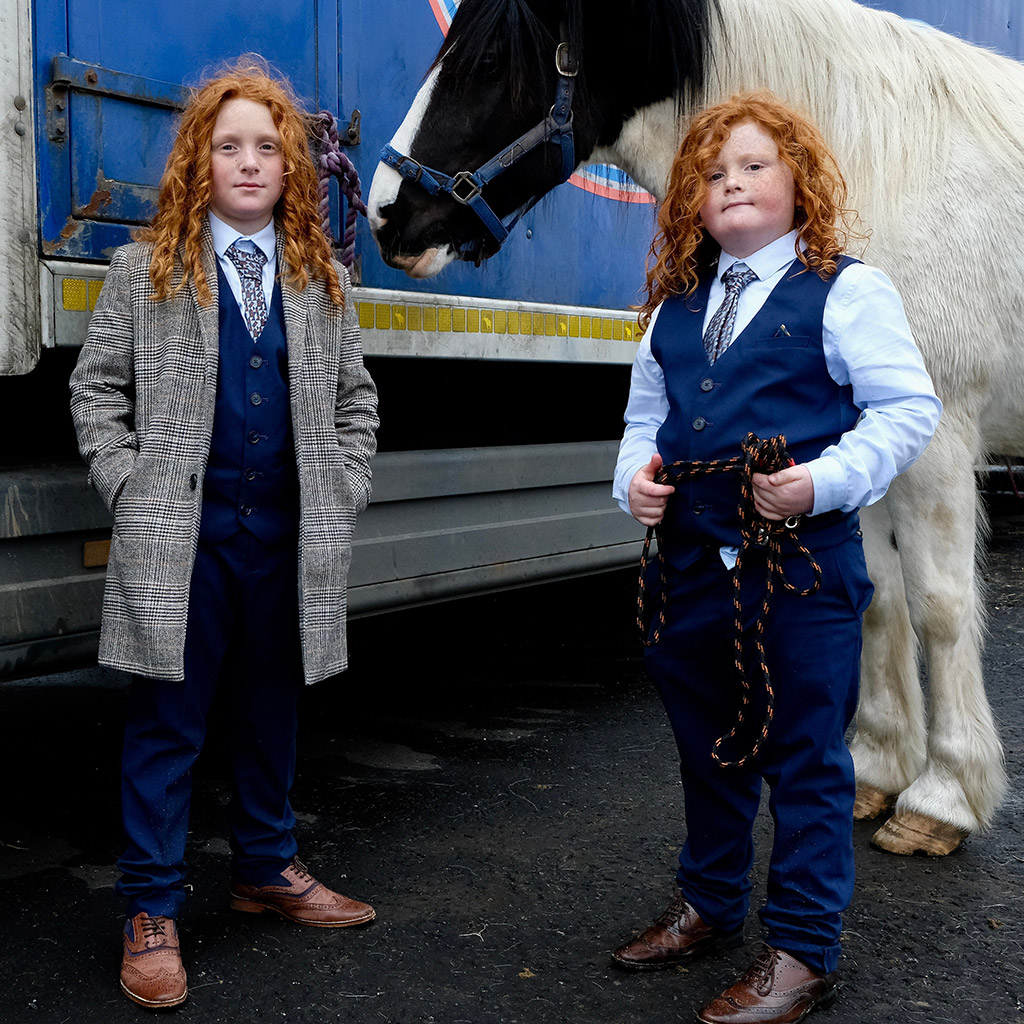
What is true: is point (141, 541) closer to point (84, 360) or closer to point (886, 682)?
point (84, 360)

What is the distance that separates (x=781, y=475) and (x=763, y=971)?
78 centimetres

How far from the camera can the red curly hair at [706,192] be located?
182 centimetres

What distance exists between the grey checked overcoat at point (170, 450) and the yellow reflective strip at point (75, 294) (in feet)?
1.00

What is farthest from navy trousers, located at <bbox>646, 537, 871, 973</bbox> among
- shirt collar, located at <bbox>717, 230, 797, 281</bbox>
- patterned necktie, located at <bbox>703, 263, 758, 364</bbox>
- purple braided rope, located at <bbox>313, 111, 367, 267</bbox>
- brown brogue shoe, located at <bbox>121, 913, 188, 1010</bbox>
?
purple braided rope, located at <bbox>313, 111, 367, 267</bbox>

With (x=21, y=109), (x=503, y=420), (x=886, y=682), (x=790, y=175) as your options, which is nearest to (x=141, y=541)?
(x=21, y=109)

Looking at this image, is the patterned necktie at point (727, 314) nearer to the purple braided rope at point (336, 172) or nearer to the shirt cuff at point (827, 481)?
the shirt cuff at point (827, 481)

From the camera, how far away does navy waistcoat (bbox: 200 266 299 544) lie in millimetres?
1975

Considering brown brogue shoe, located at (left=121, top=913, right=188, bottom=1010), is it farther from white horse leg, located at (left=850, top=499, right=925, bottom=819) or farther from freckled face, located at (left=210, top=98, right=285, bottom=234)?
white horse leg, located at (left=850, top=499, right=925, bottom=819)

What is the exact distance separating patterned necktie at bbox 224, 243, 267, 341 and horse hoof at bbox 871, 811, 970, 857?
1.74m

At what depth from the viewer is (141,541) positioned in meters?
1.87

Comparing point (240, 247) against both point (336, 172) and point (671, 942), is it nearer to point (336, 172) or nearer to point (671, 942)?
point (336, 172)

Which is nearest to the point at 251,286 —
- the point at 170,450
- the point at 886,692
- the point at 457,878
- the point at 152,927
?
the point at 170,450

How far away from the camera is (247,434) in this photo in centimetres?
198

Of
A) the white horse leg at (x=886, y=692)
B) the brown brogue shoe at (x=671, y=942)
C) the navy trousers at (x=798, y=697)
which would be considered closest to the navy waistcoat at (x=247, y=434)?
the navy trousers at (x=798, y=697)
